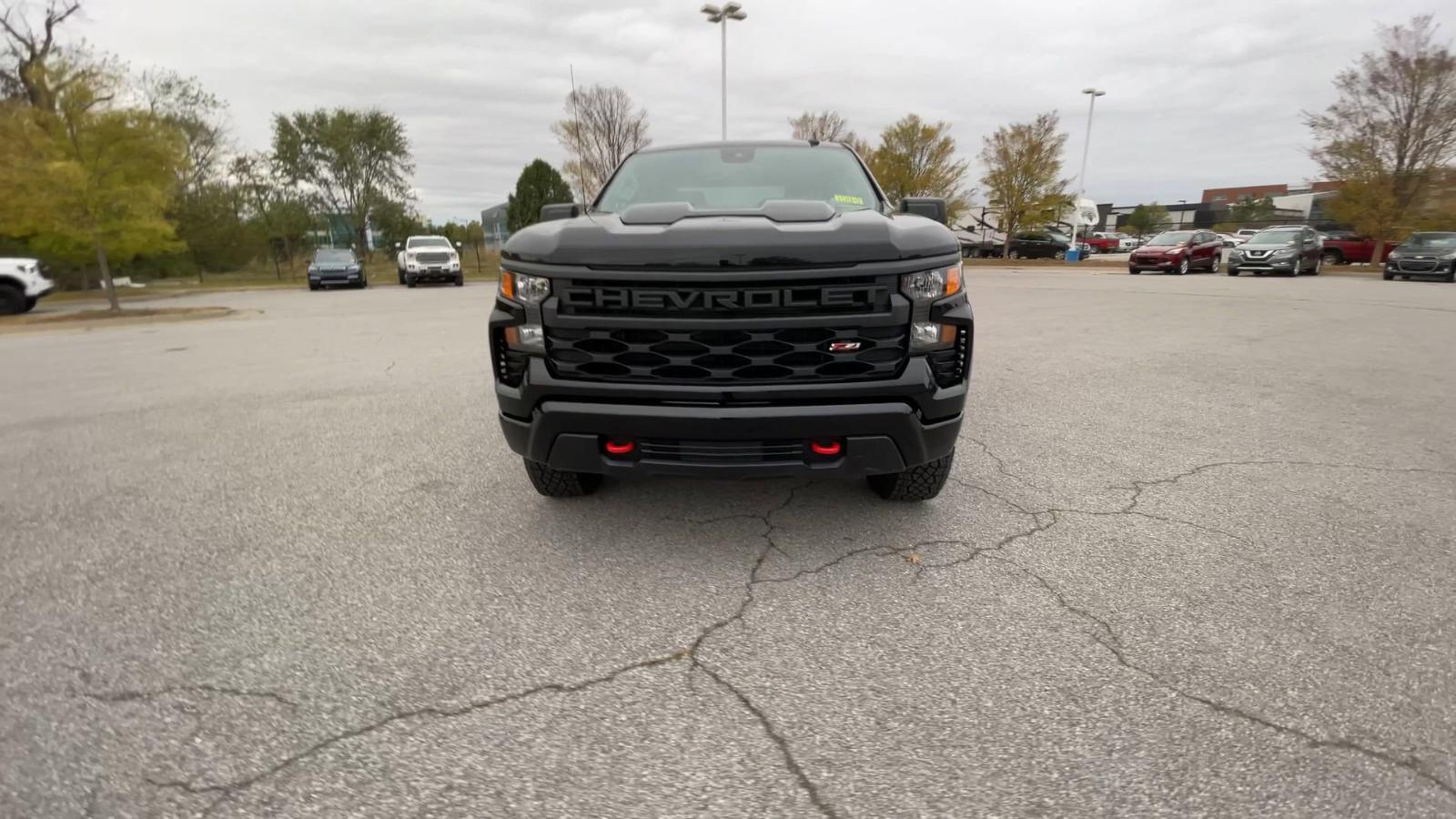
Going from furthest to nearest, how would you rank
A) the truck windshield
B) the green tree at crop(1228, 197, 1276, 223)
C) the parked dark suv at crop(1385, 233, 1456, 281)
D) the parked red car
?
the green tree at crop(1228, 197, 1276, 223) → the parked red car → the parked dark suv at crop(1385, 233, 1456, 281) → the truck windshield

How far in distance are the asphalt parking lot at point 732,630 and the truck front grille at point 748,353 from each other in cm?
78

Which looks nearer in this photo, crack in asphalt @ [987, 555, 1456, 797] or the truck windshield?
crack in asphalt @ [987, 555, 1456, 797]

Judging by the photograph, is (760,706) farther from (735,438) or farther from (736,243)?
(736,243)

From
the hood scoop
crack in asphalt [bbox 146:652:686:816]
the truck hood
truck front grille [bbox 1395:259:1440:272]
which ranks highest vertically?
the hood scoop

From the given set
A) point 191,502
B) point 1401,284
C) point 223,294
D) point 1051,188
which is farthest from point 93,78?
point 1051,188

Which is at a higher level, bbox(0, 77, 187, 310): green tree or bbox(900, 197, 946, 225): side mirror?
bbox(0, 77, 187, 310): green tree

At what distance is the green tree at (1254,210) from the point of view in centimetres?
6812

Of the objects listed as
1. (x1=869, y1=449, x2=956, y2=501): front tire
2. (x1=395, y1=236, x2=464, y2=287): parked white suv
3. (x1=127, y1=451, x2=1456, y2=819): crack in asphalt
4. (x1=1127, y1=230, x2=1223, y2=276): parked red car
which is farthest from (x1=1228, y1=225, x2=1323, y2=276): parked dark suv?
(x1=395, y1=236, x2=464, y2=287): parked white suv

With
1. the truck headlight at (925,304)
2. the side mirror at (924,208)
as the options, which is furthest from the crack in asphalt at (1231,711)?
the side mirror at (924,208)

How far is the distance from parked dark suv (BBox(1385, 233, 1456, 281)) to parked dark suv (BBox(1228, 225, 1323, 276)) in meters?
2.17

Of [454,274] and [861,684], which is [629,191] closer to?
[861,684]

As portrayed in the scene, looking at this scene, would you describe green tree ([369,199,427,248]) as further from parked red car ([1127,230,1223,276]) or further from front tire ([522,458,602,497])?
front tire ([522,458,602,497])

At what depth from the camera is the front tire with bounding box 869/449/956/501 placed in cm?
317

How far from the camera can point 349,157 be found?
126ft
